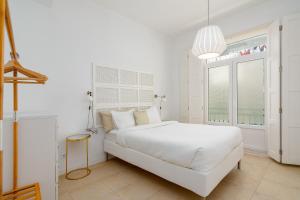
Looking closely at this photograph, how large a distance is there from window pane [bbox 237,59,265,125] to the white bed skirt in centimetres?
139

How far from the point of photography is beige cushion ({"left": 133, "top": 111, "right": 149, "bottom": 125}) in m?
2.97

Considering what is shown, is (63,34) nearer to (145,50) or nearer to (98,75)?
(98,75)

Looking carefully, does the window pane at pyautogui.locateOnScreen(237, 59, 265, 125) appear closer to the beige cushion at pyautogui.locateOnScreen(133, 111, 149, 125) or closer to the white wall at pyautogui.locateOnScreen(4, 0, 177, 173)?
the beige cushion at pyautogui.locateOnScreen(133, 111, 149, 125)

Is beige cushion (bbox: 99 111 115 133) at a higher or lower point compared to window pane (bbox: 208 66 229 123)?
lower

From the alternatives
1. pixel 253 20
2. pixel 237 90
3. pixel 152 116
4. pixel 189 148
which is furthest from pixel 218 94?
pixel 189 148

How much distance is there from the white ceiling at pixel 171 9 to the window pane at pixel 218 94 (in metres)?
1.33

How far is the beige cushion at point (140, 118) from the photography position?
297cm

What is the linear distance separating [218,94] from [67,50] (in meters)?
3.52

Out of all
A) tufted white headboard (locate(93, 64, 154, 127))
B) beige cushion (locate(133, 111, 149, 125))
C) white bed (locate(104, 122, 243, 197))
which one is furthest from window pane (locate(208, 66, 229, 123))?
beige cushion (locate(133, 111, 149, 125))

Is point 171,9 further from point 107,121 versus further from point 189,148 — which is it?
point 189,148

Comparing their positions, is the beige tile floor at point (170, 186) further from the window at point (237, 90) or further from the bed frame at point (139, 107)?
the window at point (237, 90)

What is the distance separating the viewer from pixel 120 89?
10.3 ft

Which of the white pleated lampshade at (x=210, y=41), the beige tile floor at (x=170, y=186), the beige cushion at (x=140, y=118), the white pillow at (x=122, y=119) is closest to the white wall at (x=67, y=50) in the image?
the white pillow at (x=122, y=119)

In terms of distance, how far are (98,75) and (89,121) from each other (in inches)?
34.6
